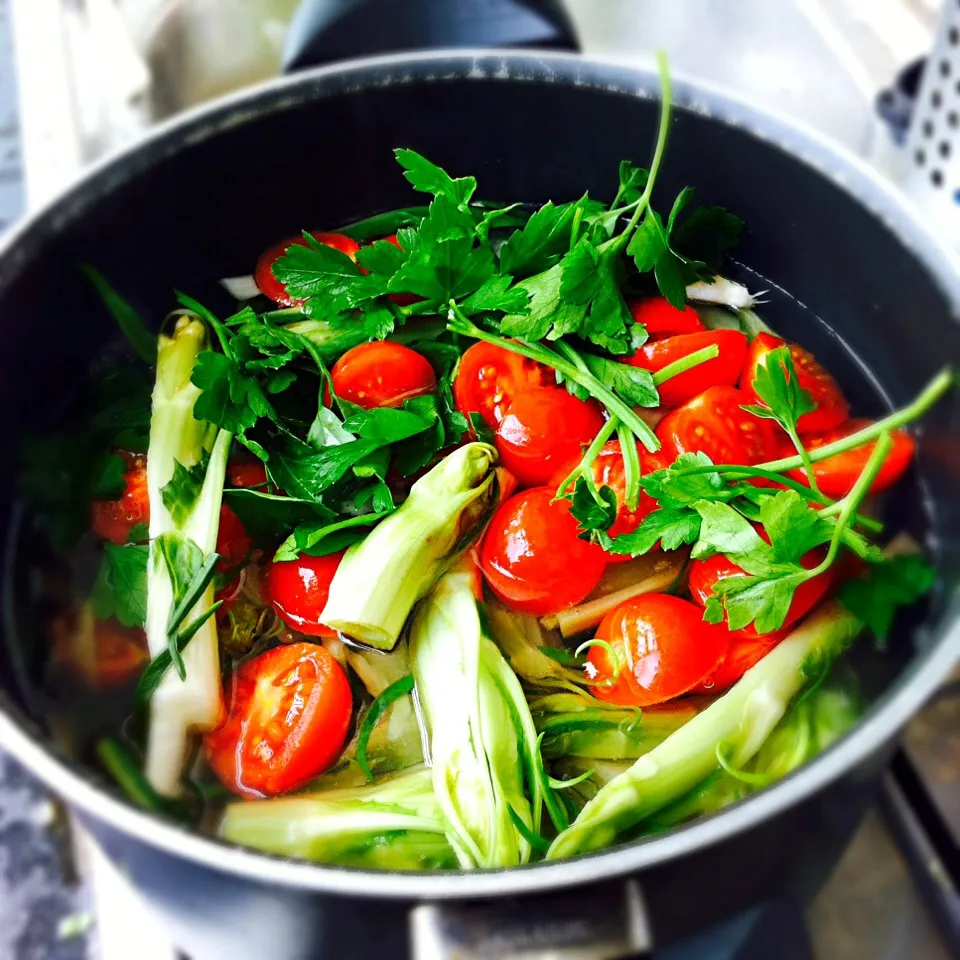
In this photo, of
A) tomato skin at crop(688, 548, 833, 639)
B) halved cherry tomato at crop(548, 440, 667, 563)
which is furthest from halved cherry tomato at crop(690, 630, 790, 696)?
halved cherry tomato at crop(548, 440, 667, 563)

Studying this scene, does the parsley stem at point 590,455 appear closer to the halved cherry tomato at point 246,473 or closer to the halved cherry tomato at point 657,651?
the halved cherry tomato at point 657,651

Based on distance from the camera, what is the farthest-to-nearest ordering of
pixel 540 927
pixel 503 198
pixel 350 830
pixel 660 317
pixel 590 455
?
pixel 503 198
pixel 660 317
pixel 590 455
pixel 350 830
pixel 540 927

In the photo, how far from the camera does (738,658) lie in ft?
2.31

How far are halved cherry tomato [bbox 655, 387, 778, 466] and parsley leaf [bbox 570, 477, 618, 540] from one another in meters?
0.09

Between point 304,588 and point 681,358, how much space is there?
368 mm

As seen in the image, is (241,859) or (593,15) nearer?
(241,859)

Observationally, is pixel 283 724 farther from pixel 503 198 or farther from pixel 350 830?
pixel 503 198

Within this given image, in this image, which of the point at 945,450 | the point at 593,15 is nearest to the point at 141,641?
the point at 945,450

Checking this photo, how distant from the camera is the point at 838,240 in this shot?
0.79 metres

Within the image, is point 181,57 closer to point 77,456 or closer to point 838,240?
point 77,456

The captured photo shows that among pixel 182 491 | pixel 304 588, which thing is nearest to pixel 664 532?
pixel 304 588

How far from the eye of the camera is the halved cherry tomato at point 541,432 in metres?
0.77

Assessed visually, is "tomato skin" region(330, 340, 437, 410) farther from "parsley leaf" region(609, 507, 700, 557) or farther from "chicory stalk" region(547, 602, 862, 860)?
"chicory stalk" region(547, 602, 862, 860)

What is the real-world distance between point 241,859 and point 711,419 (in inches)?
19.4
